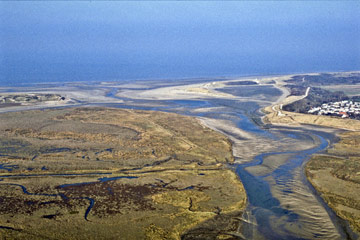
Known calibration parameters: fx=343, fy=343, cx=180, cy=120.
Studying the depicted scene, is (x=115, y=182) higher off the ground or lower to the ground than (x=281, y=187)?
higher

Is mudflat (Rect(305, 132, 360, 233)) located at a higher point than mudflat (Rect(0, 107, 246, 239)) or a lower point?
lower

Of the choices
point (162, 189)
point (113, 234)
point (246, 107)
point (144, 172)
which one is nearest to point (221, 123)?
point (246, 107)

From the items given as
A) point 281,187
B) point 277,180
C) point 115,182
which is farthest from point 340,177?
point 115,182

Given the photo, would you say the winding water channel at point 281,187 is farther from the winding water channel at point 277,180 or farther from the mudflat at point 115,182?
the mudflat at point 115,182

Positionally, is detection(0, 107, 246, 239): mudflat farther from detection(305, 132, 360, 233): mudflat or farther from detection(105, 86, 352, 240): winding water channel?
detection(305, 132, 360, 233): mudflat

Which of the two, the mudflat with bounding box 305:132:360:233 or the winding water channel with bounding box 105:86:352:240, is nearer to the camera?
the winding water channel with bounding box 105:86:352:240

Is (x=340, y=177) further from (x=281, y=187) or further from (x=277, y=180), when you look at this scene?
(x=281, y=187)

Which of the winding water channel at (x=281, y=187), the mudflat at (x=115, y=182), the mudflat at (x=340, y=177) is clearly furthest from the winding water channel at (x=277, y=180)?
the mudflat at (x=115, y=182)

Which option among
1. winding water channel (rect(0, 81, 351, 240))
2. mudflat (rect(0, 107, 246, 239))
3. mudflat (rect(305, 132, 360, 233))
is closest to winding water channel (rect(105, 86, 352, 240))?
winding water channel (rect(0, 81, 351, 240))

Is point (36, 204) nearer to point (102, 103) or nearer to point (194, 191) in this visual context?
point (194, 191)
